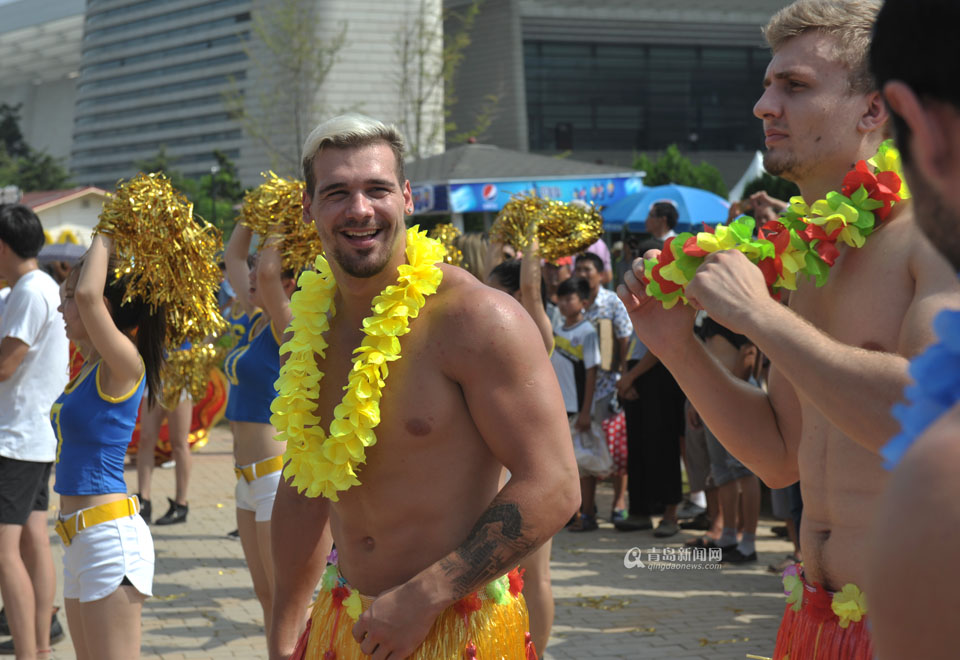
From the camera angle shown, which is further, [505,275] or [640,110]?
[640,110]

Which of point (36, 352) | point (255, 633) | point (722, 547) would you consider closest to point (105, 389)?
point (36, 352)

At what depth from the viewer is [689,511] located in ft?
30.2

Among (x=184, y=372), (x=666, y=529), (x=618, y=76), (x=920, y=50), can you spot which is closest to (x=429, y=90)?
(x=618, y=76)

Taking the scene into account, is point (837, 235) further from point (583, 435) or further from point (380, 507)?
point (583, 435)

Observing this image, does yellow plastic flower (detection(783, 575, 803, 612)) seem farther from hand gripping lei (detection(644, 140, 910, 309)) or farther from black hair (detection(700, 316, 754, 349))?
black hair (detection(700, 316, 754, 349))

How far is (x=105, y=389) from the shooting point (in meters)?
4.09

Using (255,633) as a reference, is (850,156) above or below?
above

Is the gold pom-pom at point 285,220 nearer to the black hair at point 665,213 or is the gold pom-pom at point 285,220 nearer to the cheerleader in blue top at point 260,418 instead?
the cheerleader in blue top at point 260,418

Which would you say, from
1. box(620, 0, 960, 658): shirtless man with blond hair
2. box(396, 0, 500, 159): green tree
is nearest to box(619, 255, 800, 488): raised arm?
box(620, 0, 960, 658): shirtless man with blond hair

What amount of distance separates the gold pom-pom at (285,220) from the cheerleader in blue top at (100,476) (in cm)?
124

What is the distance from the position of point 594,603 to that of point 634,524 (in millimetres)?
2098

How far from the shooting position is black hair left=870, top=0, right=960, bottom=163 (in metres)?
0.96

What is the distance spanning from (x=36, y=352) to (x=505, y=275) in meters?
2.71

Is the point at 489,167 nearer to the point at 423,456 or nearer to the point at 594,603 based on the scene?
the point at 594,603
